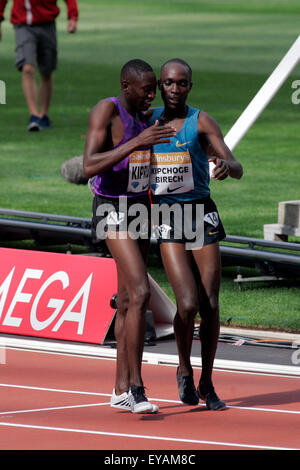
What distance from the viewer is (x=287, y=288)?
12.3 m

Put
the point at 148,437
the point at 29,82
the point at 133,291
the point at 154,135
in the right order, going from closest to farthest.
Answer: the point at 148,437
the point at 154,135
the point at 133,291
the point at 29,82

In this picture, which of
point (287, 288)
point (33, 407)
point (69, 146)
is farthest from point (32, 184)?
point (33, 407)

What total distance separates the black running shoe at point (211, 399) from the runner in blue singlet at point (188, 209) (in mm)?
54

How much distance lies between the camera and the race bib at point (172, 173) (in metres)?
7.97

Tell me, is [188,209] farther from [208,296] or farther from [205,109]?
[205,109]

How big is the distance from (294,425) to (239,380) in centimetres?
146

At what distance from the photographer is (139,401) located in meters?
7.88

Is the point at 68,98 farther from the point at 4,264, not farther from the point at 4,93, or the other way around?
the point at 4,264

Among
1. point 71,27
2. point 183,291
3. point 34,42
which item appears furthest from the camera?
point 71,27

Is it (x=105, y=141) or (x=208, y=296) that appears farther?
(x=208, y=296)

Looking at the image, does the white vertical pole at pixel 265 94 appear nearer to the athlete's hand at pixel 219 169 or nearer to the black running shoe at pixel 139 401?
the athlete's hand at pixel 219 169

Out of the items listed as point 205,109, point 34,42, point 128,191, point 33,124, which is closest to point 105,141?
point 128,191

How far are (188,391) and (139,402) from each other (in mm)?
458

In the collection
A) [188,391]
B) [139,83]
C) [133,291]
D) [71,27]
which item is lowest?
[188,391]
